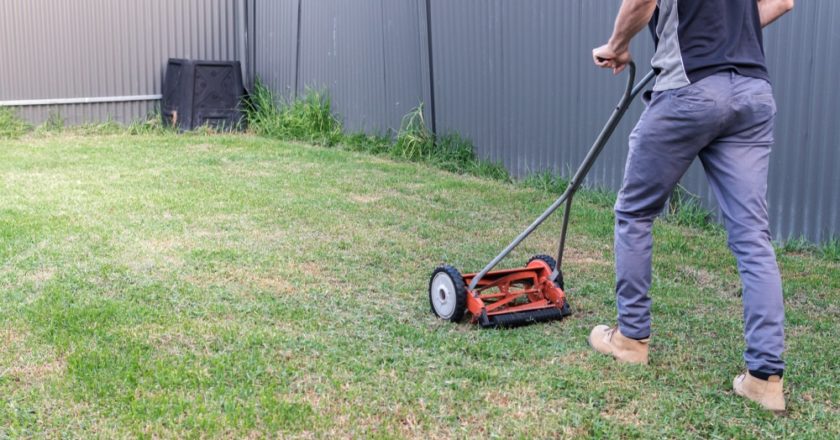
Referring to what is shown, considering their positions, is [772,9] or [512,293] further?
[512,293]

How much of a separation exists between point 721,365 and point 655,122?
94 centimetres

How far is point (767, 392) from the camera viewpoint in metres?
3.03

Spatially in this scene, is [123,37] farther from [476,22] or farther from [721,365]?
[721,365]

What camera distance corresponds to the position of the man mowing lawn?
3014mm

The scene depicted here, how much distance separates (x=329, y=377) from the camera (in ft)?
10.7

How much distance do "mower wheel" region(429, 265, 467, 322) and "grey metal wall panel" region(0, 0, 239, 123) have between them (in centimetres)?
759

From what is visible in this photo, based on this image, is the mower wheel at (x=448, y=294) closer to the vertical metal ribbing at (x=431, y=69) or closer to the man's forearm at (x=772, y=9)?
the man's forearm at (x=772, y=9)

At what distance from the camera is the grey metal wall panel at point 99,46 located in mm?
10180

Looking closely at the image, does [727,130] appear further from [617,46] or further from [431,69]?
[431,69]

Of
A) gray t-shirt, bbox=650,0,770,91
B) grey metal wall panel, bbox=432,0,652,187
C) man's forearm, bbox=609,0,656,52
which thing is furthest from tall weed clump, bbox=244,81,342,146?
gray t-shirt, bbox=650,0,770,91

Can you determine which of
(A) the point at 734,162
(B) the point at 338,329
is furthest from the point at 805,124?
(B) the point at 338,329

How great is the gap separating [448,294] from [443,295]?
0.08m

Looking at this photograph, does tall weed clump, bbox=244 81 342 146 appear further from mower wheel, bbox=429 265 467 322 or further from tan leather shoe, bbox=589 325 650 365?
tan leather shoe, bbox=589 325 650 365

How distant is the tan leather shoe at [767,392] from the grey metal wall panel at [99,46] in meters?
8.96
